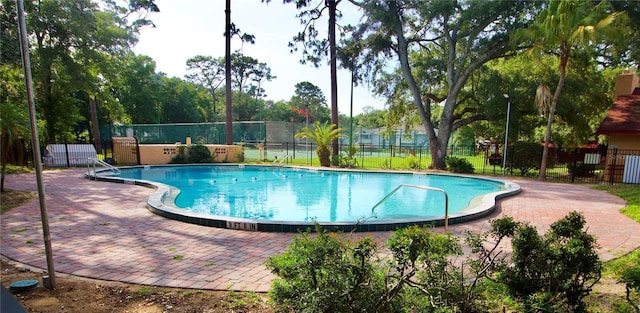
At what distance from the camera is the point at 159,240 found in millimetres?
4668

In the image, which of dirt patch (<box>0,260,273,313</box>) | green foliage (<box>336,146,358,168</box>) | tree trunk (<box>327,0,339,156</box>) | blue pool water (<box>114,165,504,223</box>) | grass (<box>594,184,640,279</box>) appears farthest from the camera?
tree trunk (<box>327,0,339,156</box>)

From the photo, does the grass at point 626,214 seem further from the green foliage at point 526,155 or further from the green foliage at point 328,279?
the green foliage at point 526,155

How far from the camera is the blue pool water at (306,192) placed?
27.0 ft

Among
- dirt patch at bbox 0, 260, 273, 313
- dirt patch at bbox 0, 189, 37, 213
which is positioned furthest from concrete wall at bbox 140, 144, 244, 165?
dirt patch at bbox 0, 260, 273, 313

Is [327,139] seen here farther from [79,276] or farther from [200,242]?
[79,276]

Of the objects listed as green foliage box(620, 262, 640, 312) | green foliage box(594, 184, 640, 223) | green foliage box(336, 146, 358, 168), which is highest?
green foliage box(620, 262, 640, 312)

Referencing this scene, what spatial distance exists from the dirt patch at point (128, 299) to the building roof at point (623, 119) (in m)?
15.7

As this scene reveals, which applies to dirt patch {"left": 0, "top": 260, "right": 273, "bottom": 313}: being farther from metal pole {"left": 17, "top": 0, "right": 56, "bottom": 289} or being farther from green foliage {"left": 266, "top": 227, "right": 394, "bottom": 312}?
green foliage {"left": 266, "top": 227, "right": 394, "bottom": 312}

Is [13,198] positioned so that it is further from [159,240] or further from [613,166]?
[613,166]

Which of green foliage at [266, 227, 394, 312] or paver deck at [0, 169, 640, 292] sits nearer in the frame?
green foliage at [266, 227, 394, 312]

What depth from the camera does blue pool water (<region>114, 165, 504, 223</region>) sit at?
27.0 ft

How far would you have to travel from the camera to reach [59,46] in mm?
15219

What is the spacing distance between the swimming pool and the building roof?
17.2 feet

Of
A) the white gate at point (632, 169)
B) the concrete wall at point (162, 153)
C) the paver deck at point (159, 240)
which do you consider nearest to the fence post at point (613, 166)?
the white gate at point (632, 169)
